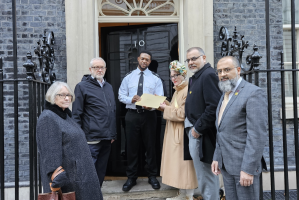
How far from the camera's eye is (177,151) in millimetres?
4180

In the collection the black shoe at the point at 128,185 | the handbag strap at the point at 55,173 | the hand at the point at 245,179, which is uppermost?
the handbag strap at the point at 55,173

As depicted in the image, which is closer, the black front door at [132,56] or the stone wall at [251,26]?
the stone wall at [251,26]

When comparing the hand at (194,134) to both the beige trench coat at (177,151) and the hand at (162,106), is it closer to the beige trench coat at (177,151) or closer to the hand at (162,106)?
the beige trench coat at (177,151)

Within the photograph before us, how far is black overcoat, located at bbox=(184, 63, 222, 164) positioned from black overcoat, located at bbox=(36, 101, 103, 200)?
4.35 ft

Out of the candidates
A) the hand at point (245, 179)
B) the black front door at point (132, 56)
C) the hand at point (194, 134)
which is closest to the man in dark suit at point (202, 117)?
the hand at point (194, 134)

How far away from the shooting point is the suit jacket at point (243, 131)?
258 cm

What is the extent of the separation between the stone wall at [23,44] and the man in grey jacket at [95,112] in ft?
3.68

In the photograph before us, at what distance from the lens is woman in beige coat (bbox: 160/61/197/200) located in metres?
4.10

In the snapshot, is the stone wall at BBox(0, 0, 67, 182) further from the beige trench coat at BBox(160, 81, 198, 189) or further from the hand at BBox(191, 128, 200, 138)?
the hand at BBox(191, 128, 200, 138)

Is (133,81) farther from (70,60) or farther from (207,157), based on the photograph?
(207,157)

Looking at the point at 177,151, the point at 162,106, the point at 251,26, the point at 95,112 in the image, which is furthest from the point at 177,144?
the point at 251,26

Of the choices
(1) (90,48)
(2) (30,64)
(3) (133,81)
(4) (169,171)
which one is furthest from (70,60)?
(4) (169,171)

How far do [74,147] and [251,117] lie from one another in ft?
5.27

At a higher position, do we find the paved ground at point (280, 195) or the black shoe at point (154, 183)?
the black shoe at point (154, 183)
